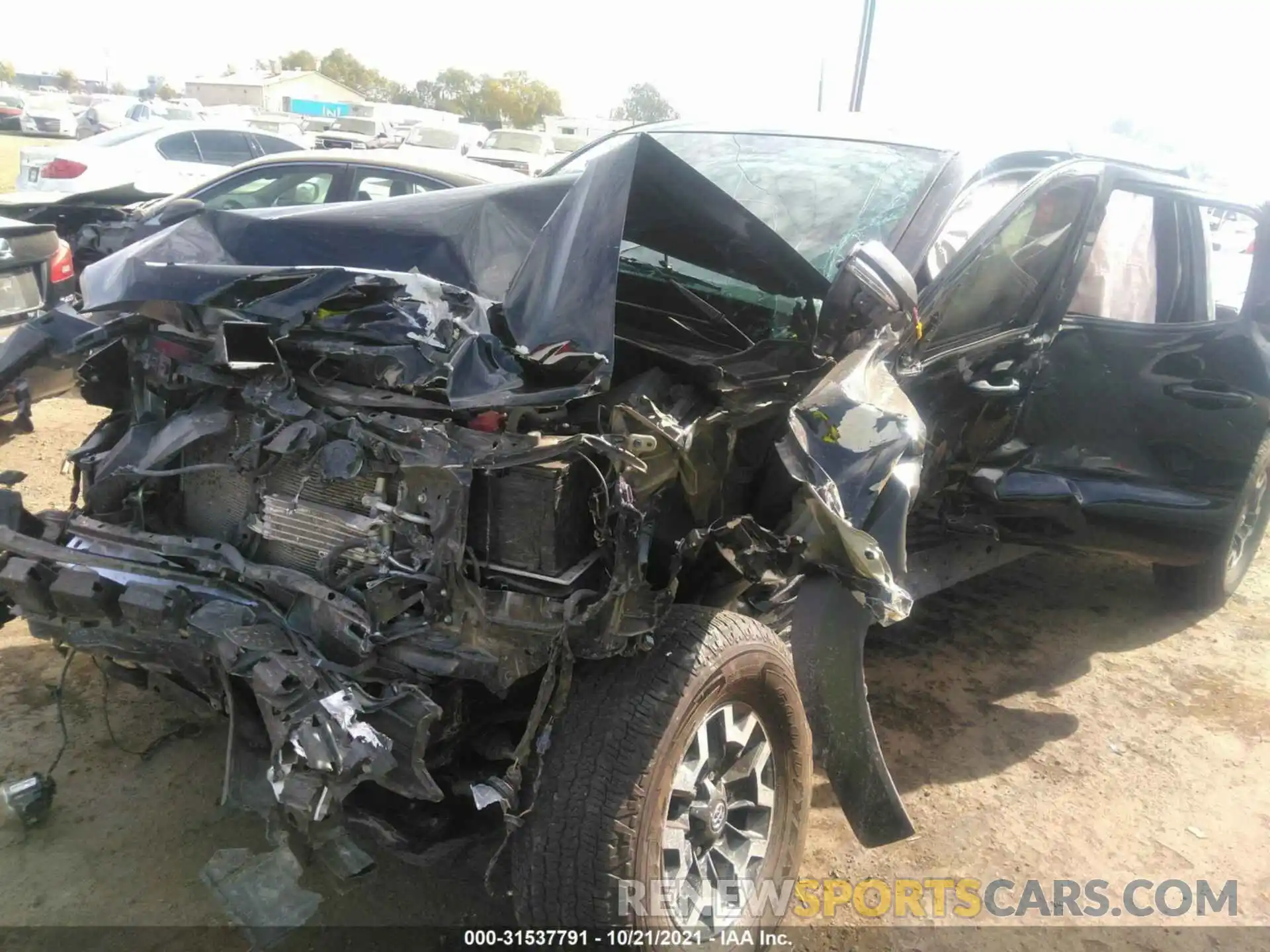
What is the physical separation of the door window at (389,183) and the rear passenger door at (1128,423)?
177 inches

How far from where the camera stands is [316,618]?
2.22 meters

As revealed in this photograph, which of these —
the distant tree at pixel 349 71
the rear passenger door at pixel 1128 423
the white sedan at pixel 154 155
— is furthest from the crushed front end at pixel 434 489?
the distant tree at pixel 349 71

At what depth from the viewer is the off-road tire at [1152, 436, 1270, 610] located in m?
4.54

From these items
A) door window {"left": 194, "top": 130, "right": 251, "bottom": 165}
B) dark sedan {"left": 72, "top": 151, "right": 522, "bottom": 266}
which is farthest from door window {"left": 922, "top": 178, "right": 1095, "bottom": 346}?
door window {"left": 194, "top": 130, "right": 251, "bottom": 165}

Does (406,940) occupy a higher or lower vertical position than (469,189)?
lower

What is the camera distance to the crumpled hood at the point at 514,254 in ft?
7.47

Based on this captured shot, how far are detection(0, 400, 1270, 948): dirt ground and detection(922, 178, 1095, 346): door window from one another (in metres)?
1.58

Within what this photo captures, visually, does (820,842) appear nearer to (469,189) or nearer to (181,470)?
(181,470)

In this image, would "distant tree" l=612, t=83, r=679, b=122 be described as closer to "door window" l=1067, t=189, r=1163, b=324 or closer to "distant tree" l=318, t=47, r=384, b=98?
"distant tree" l=318, t=47, r=384, b=98

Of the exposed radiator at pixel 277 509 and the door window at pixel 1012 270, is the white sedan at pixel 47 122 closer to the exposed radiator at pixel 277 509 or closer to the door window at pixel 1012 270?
the exposed radiator at pixel 277 509

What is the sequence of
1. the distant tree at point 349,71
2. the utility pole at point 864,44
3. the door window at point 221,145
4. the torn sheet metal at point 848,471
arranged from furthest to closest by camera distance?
1. the distant tree at point 349,71
2. the utility pole at point 864,44
3. the door window at point 221,145
4. the torn sheet metal at point 848,471

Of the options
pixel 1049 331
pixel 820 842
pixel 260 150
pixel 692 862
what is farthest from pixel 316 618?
pixel 260 150

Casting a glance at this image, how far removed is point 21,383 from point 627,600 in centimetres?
221

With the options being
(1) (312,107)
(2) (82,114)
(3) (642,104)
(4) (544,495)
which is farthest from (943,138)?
(3) (642,104)
